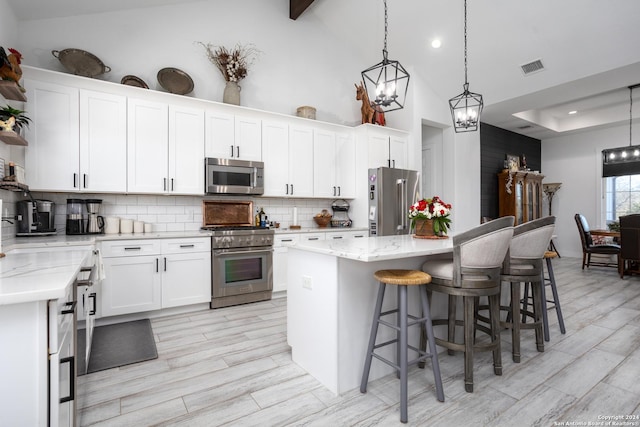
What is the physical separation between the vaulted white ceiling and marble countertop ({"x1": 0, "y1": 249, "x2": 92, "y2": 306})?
298 centimetres

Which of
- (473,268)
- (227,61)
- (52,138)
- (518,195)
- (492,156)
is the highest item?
(227,61)

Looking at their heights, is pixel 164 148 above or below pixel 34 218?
above

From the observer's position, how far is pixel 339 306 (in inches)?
82.4

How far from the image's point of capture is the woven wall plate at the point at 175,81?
4027 millimetres

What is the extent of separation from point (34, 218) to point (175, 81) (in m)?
2.14

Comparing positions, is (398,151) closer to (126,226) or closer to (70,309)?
(126,226)

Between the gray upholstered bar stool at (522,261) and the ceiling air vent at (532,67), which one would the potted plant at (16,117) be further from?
the ceiling air vent at (532,67)

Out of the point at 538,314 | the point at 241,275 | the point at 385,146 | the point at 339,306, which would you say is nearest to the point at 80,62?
the point at 241,275

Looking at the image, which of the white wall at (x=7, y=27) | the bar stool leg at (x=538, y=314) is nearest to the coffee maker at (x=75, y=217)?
the white wall at (x=7, y=27)

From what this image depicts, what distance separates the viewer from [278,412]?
192cm

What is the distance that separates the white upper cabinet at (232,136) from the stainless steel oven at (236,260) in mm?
683

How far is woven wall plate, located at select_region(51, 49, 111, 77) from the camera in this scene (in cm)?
345

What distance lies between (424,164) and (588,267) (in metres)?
3.82

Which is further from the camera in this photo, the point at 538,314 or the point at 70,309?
the point at 538,314
